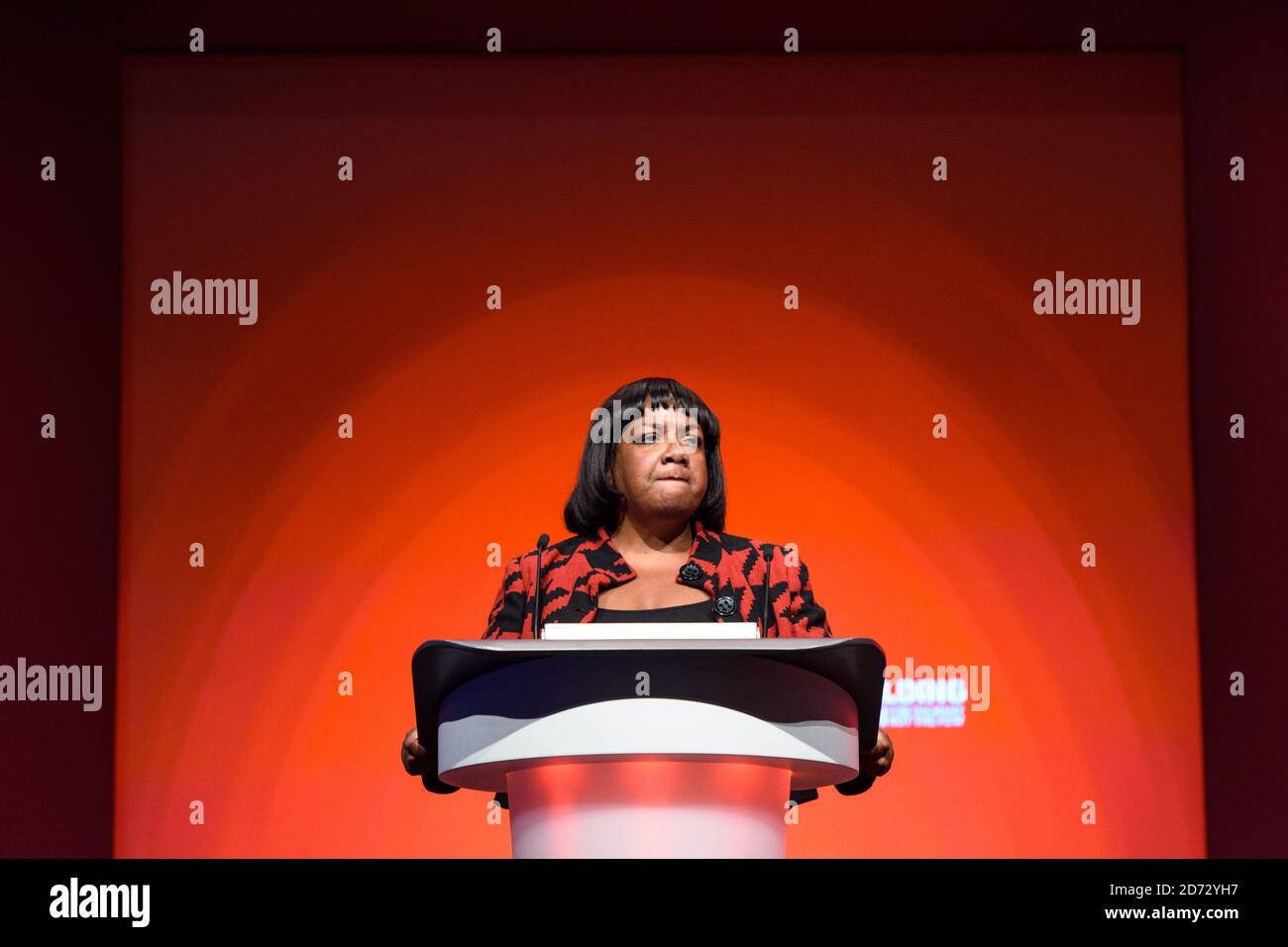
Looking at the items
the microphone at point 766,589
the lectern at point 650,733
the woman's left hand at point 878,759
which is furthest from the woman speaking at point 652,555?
the lectern at point 650,733

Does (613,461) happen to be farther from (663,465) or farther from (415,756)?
(415,756)

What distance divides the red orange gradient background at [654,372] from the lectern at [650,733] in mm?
2554

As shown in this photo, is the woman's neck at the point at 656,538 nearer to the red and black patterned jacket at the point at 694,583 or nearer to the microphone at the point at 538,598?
the red and black patterned jacket at the point at 694,583

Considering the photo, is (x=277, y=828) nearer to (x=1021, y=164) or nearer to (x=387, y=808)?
(x=387, y=808)

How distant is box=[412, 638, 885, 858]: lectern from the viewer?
1879 mm

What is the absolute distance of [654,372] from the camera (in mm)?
4652

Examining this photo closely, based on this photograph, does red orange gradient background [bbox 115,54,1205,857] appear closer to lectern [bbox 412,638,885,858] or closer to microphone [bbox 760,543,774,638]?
microphone [bbox 760,543,774,638]

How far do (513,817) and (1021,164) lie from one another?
3.34 meters

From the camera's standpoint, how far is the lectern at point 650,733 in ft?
6.16

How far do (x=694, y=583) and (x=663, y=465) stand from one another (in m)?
0.25

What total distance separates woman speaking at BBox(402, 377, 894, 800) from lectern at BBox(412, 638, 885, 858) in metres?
0.79

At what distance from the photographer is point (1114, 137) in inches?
185

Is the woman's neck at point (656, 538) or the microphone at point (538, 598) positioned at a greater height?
the woman's neck at point (656, 538)
